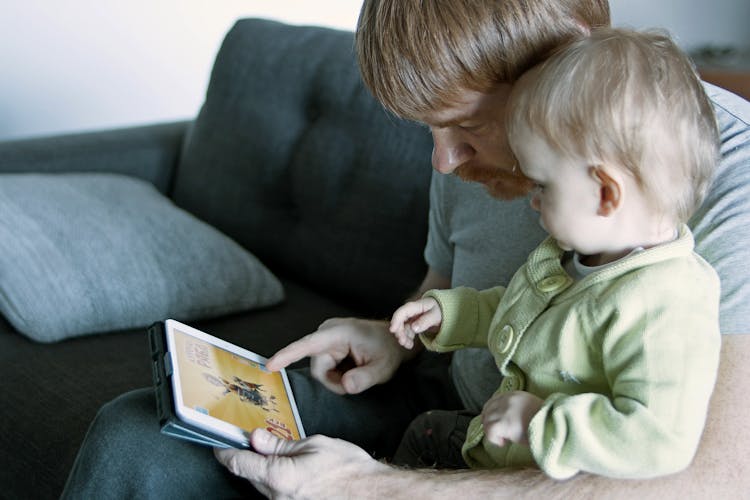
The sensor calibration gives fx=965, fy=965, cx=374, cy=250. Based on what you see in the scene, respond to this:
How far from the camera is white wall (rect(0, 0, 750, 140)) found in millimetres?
2496

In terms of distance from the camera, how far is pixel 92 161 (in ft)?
6.99

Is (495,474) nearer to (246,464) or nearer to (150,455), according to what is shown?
(246,464)

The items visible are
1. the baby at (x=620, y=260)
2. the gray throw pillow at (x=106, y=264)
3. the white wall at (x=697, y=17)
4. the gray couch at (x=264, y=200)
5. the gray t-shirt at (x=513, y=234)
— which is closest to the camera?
the baby at (x=620, y=260)

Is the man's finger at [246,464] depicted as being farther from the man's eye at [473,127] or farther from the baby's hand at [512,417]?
the man's eye at [473,127]

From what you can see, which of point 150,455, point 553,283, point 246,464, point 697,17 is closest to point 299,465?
point 246,464

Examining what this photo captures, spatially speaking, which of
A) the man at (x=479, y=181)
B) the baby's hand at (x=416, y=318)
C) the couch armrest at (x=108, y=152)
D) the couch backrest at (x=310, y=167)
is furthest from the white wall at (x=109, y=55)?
the baby's hand at (x=416, y=318)

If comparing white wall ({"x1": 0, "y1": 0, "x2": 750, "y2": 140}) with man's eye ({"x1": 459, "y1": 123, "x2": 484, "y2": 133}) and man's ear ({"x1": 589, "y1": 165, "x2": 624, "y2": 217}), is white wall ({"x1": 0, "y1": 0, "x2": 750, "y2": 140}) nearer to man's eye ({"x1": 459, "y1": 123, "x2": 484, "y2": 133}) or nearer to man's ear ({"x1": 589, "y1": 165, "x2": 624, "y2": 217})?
man's eye ({"x1": 459, "y1": 123, "x2": 484, "y2": 133})

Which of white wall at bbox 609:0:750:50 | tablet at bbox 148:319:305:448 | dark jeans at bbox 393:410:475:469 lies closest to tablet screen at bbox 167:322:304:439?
tablet at bbox 148:319:305:448

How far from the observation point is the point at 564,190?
2.90 ft

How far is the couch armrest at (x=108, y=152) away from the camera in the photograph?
2062 mm

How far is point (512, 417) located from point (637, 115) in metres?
0.29

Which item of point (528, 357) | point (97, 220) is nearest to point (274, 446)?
point (528, 357)

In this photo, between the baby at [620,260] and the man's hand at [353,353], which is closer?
the baby at [620,260]

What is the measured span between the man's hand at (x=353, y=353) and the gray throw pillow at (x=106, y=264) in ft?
1.71
